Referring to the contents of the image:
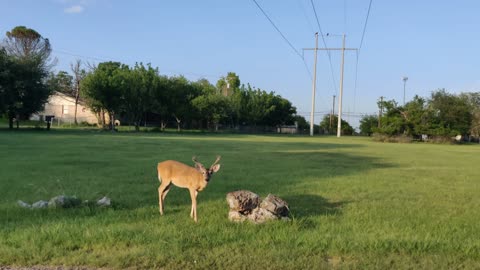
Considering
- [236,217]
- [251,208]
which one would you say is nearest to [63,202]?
[236,217]

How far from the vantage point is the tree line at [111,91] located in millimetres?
51066

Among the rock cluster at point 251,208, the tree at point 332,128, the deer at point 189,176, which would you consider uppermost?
the tree at point 332,128

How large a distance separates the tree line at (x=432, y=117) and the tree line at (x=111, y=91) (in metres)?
27.7

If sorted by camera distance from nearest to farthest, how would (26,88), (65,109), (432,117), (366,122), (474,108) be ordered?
(26,88), (432,117), (474,108), (65,109), (366,122)

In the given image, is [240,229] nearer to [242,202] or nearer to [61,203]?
[242,202]

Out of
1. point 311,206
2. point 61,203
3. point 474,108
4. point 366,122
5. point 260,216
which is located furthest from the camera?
point 366,122

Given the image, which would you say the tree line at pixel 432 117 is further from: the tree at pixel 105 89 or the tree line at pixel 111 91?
the tree at pixel 105 89

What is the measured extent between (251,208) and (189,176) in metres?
1.13

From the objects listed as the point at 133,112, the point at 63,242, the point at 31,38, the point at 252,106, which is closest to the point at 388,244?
the point at 63,242

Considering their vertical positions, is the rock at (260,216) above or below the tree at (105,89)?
below

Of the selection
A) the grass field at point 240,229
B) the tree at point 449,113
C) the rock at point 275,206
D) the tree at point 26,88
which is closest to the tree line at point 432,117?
the tree at point 449,113

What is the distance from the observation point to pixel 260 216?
7.46 metres

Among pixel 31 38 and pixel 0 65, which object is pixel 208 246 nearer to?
pixel 0 65

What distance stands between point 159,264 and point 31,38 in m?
76.0
